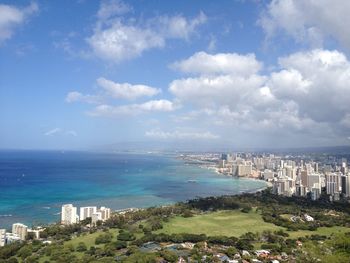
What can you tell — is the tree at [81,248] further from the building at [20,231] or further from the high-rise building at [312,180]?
the high-rise building at [312,180]

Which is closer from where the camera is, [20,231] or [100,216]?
[20,231]

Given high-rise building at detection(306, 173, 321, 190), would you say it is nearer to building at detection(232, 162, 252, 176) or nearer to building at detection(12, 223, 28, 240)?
building at detection(232, 162, 252, 176)

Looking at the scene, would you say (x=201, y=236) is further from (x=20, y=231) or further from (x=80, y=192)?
(x=80, y=192)

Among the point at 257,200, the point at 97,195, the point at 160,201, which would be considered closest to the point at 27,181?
the point at 97,195

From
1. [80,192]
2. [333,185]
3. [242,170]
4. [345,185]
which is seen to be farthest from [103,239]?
[242,170]

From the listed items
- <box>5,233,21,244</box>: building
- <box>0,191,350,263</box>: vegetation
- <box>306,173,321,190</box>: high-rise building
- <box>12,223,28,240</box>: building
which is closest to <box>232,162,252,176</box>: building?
<box>306,173,321,190</box>: high-rise building

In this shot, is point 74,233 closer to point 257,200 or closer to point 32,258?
point 32,258

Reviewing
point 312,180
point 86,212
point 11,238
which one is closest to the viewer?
point 11,238

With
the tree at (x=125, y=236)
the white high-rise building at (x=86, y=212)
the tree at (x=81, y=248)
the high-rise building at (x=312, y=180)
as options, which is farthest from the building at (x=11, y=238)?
the high-rise building at (x=312, y=180)
